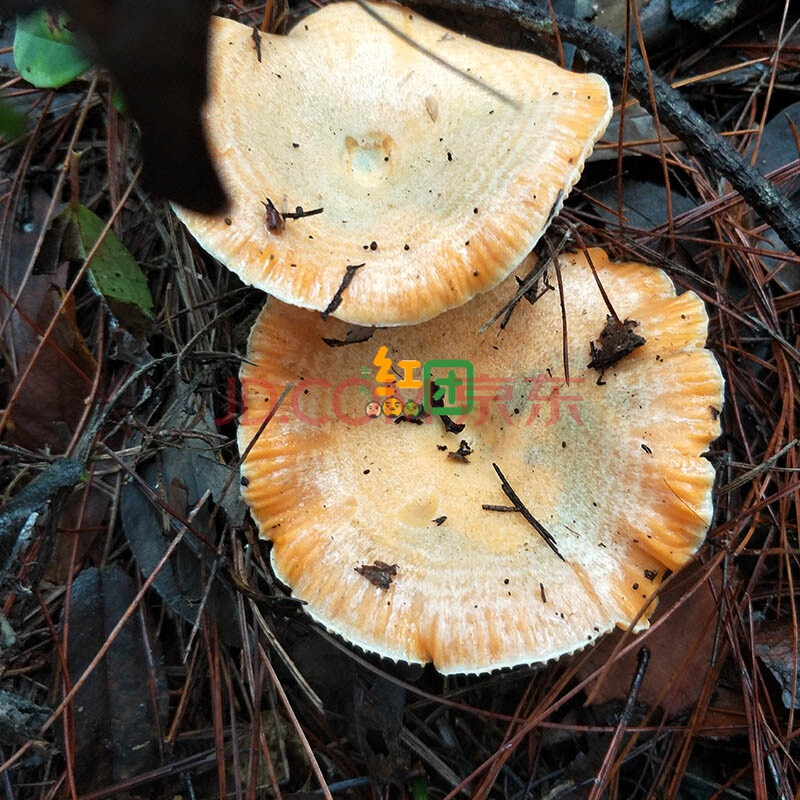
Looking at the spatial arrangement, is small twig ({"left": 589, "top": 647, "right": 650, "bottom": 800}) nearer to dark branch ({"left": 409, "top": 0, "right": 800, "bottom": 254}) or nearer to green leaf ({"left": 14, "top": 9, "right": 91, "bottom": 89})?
dark branch ({"left": 409, "top": 0, "right": 800, "bottom": 254})

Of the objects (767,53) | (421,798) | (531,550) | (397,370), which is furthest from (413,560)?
(767,53)

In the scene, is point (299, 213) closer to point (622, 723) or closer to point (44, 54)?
point (44, 54)

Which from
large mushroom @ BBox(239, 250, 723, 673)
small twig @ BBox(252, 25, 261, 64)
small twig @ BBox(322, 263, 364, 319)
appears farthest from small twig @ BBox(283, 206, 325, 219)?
small twig @ BBox(252, 25, 261, 64)

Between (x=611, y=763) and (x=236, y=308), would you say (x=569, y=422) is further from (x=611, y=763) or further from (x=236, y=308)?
(x=236, y=308)

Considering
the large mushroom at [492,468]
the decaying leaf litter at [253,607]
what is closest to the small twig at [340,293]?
the large mushroom at [492,468]

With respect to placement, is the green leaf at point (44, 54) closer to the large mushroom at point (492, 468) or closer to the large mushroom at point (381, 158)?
the large mushroom at point (381, 158)

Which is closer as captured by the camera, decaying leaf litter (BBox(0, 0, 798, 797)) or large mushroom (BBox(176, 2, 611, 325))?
large mushroom (BBox(176, 2, 611, 325))

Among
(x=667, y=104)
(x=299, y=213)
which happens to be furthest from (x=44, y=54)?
(x=667, y=104)
